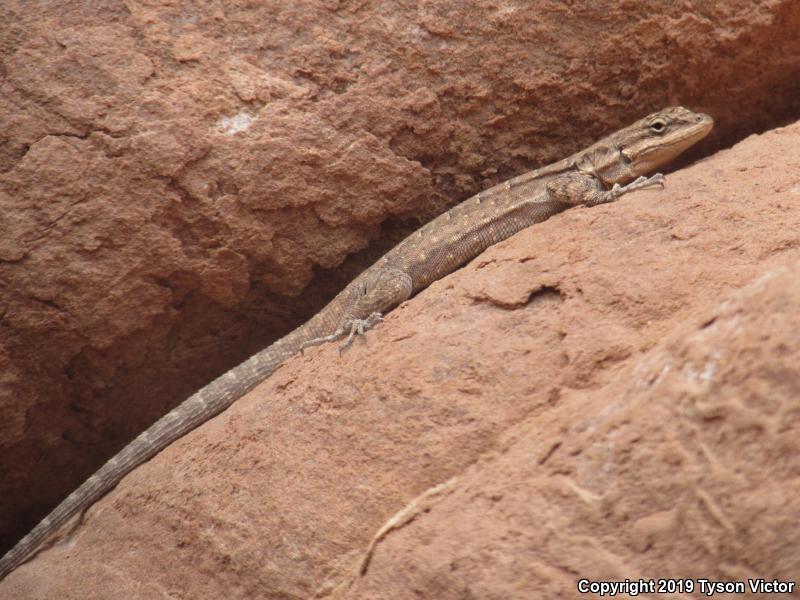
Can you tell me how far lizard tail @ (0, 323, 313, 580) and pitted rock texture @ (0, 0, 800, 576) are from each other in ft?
2.16

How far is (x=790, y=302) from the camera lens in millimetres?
2957

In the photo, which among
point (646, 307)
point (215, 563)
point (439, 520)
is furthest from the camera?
point (215, 563)

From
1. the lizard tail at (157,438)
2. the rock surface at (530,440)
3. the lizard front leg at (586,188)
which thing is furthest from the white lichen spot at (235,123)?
the lizard front leg at (586,188)

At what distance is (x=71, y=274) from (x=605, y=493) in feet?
12.3

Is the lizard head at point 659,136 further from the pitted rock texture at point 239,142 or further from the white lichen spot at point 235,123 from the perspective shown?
the white lichen spot at point 235,123

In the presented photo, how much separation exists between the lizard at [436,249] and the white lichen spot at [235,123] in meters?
1.25

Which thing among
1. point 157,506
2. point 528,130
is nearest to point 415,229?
point 528,130

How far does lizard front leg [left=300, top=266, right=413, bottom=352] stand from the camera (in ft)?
16.5

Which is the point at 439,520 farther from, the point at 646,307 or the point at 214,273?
the point at 214,273

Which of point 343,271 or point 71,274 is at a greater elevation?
point 71,274

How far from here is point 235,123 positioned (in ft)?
17.7

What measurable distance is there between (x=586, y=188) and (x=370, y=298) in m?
1.55

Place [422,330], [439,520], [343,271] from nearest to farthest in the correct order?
[439,520] → [422,330] → [343,271]

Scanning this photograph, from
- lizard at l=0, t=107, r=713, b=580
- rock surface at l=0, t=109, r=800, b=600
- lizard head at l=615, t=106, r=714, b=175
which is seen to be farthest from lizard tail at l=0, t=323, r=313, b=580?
lizard head at l=615, t=106, r=714, b=175
